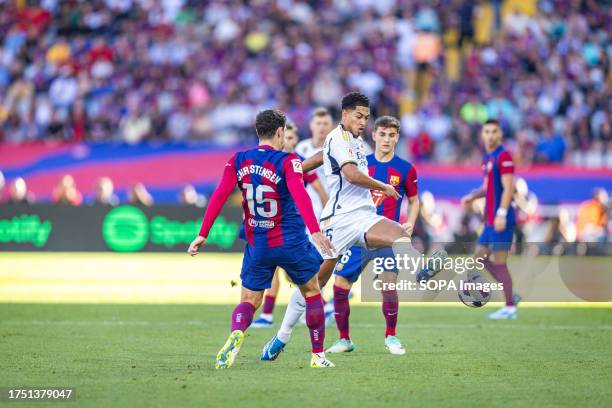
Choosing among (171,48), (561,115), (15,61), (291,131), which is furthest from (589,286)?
Answer: (15,61)

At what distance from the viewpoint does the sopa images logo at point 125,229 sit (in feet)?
82.8

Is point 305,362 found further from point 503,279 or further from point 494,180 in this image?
point 494,180

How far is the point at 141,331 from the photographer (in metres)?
12.2

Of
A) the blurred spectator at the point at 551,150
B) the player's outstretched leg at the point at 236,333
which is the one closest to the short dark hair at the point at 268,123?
the player's outstretched leg at the point at 236,333

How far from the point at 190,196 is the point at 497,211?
46.0 ft

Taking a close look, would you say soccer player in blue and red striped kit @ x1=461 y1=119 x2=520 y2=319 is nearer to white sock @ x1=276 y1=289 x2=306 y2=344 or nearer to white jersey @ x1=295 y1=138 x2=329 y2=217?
white jersey @ x1=295 y1=138 x2=329 y2=217

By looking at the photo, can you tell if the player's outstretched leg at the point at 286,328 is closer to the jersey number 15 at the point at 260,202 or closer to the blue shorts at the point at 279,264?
the blue shorts at the point at 279,264

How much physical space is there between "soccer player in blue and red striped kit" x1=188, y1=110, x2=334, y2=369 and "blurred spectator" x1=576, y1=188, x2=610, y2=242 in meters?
17.0

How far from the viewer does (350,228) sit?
10016 millimetres

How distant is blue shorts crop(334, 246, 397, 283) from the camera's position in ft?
35.3

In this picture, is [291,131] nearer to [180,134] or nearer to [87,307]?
[87,307]

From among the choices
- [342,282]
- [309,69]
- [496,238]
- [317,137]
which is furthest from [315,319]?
[309,69]

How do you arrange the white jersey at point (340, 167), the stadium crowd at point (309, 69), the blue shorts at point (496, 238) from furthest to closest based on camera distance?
1. the stadium crowd at point (309, 69)
2. the blue shorts at point (496, 238)
3. the white jersey at point (340, 167)

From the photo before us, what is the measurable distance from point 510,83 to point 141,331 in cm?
1927
